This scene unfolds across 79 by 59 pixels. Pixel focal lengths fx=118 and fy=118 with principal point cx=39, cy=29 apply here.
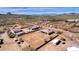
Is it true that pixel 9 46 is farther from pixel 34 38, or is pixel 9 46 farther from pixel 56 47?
pixel 56 47

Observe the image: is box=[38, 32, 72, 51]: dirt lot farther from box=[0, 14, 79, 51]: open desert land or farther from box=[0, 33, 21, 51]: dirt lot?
box=[0, 33, 21, 51]: dirt lot

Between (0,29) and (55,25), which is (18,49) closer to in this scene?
(0,29)

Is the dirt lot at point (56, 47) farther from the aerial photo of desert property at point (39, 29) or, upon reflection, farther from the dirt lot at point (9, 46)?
the dirt lot at point (9, 46)

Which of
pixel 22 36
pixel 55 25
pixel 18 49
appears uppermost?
pixel 55 25

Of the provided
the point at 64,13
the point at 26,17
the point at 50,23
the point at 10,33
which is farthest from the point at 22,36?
the point at 64,13
